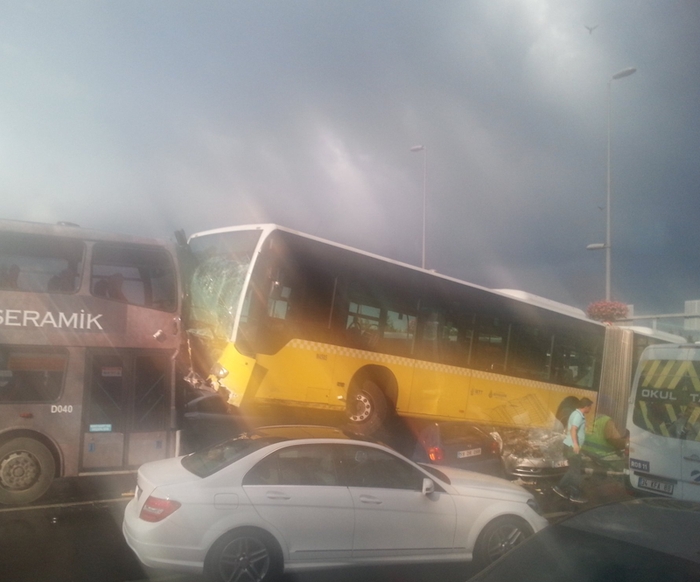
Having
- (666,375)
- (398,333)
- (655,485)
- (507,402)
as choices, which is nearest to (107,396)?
(398,333)

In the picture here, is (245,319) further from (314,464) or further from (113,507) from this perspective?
(314,464)

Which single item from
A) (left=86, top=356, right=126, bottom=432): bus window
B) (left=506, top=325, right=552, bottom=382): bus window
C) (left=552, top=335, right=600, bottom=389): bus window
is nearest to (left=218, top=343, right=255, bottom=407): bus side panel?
(left=86, top=356, right=126, bottom=432): bus window

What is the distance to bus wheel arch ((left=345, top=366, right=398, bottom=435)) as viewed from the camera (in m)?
11.7

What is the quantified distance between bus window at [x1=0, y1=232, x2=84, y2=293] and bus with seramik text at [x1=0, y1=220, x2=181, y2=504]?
0.01 meters

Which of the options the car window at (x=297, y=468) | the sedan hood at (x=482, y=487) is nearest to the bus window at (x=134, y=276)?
the car window at (x=297, y=468)

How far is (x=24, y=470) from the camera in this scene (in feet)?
29.6

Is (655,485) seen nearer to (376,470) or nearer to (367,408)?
(367,408)

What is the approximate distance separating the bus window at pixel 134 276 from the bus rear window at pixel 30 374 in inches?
47.8

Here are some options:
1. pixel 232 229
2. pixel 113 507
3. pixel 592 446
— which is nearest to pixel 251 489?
pixel 113 507

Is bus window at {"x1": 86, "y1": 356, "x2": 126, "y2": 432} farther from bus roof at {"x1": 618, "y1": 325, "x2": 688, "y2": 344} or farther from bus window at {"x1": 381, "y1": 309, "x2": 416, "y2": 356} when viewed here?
bus roof at {"x1": 618, "y1": 325, "x2": 688, "y2": 344}

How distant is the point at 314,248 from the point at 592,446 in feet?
27.3

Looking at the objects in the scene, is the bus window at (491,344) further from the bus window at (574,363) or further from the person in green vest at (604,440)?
the person in green vest at (604,440)

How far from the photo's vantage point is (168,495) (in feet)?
18.7

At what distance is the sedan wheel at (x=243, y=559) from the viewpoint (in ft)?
18.5
